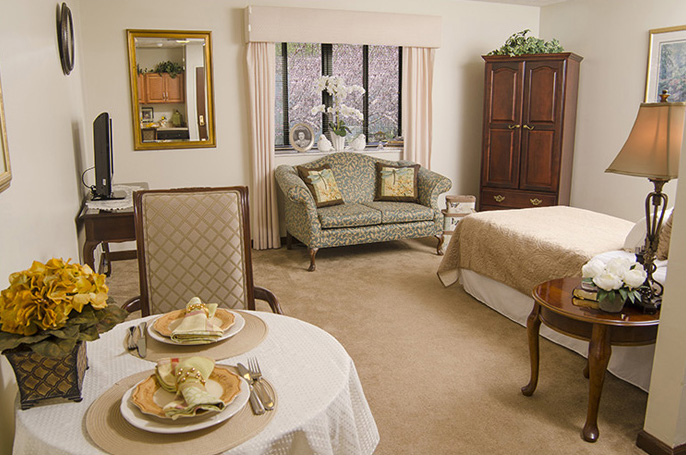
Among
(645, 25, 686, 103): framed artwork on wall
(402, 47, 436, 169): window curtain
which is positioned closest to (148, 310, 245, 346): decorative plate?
(402, 47, 436, 169): window curtain

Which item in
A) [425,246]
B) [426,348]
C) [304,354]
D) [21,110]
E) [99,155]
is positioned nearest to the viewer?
[304,354]

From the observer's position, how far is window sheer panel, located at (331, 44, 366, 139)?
5832 mm

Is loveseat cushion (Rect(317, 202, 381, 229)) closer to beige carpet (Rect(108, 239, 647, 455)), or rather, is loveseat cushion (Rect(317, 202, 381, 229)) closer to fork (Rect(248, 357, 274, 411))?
beige carpet (Rect(108, 239, 647, 455))

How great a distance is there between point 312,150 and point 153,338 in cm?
422

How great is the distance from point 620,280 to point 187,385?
175 centimetres

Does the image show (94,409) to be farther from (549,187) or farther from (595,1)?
(595,1)

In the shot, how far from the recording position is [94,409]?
49.8 inches

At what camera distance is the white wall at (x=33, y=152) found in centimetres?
172

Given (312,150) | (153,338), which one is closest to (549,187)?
(312,150)

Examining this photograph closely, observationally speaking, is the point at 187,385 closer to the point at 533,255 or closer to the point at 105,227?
the point at 105,227

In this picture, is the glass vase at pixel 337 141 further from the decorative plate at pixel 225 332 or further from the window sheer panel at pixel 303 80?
the decorative plate at pixel 225 332

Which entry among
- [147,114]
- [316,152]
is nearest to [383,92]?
[316,152]

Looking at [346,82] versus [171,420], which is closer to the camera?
[171,420]

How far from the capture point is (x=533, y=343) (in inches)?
104
